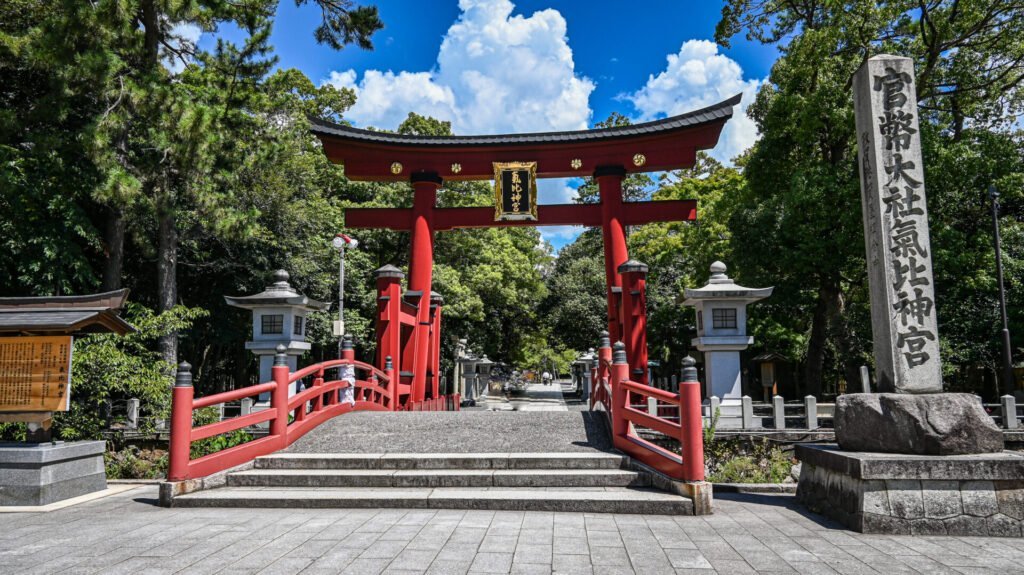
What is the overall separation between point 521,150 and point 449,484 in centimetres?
943

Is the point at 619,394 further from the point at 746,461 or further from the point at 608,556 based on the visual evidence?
the point at 608,556

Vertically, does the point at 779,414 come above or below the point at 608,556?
above

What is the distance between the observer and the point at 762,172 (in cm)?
1897

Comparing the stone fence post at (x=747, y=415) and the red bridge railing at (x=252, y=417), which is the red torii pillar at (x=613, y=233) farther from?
the red bridge railing at (x=252, y=417)

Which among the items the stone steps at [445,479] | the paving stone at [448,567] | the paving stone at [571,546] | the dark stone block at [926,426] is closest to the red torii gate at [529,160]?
the stone steps at [445,479]

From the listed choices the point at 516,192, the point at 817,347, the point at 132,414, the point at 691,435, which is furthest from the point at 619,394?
the point at 817,347

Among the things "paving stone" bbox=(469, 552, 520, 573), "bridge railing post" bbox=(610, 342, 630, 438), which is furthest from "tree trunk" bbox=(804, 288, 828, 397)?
"paving stone" bbox=(469, 552, 520, 573)

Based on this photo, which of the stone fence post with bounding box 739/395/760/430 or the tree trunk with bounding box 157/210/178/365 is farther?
the tree trunk with bounding box 157/210/178/365

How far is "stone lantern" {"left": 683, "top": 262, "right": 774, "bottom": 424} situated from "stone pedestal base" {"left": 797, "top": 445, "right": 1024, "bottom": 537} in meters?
5.91

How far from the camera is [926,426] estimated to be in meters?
5.37

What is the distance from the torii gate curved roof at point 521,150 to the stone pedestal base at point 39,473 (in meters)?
9.13

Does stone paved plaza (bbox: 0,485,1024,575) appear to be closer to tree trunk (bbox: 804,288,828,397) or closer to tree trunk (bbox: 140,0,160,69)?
tree trunk (bbox: 140,0,160,69)

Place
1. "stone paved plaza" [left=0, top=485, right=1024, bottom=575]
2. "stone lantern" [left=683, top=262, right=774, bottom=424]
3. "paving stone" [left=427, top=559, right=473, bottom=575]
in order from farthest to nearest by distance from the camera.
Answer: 1. "stone lantern" [left=683, top=262, right=774, bottom=424]
2. "stone paved plaza" [left=0, top=485, right=1024, bottom=575]
3. "paving stone" [left=427, top=559, right=473, bottom=575]

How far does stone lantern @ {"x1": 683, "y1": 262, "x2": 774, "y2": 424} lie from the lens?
11156 millimetres
